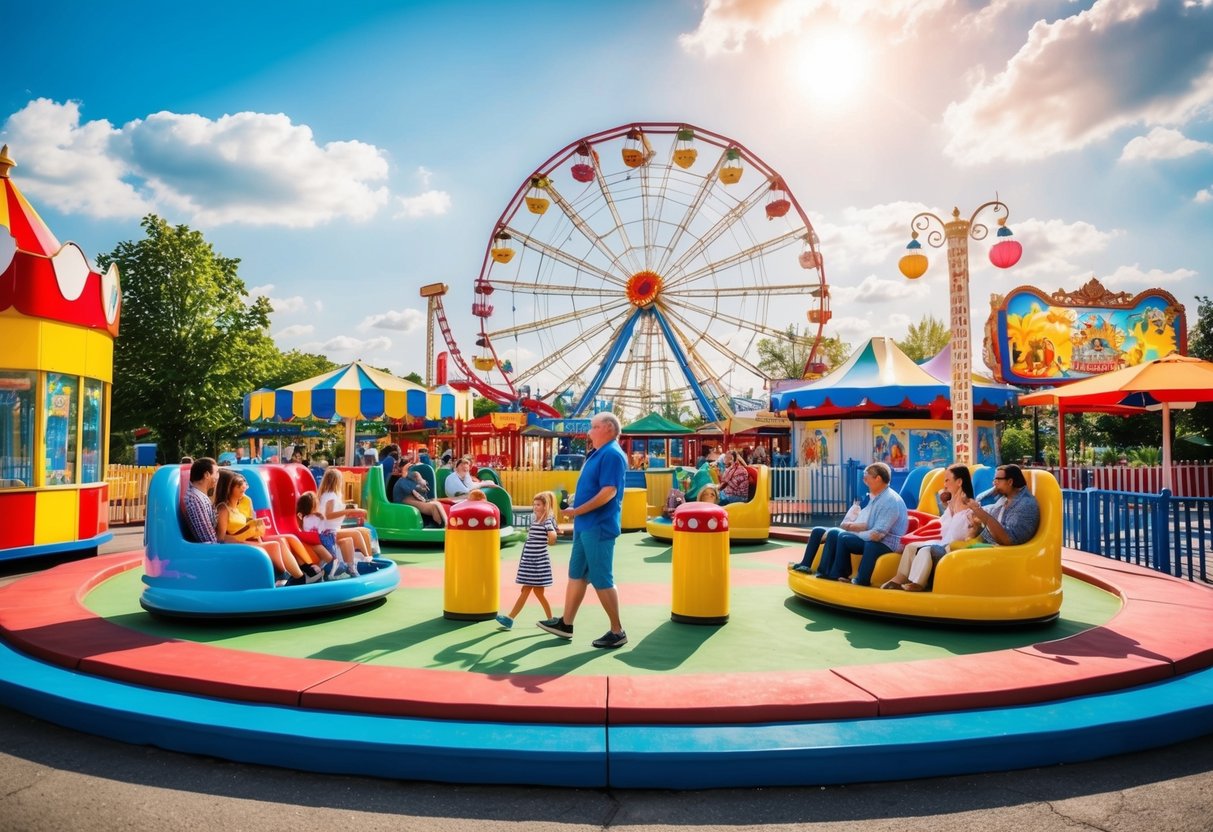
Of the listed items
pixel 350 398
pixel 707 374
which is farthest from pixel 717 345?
pixel 350 398

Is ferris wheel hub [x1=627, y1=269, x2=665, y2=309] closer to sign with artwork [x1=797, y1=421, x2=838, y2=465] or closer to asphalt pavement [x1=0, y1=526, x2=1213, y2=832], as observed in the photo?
sign with artwork [x1=797, y1=421, x2=838, y2=465]

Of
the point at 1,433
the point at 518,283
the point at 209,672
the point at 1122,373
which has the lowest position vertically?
the point at 209,672

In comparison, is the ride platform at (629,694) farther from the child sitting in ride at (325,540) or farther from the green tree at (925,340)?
the green tree at (925,340)

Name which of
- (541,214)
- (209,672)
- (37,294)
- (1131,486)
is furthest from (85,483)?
(541,214)

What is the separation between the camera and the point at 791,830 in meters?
2.87

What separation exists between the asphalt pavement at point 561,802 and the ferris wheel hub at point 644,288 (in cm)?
2651

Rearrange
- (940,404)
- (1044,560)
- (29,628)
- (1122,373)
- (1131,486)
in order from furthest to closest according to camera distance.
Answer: (940,404) → (1131,486) → (1122,373) → (1044,560) → (29,628)

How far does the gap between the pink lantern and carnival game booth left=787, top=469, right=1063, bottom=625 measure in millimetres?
4694

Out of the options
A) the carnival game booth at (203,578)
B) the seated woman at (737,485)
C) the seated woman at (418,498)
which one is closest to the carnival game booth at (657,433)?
the seated woman at (737,485)

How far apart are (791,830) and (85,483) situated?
9.46 meters

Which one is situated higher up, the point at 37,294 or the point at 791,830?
the point at 37,294

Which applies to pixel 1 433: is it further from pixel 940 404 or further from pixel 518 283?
pixel 518 283

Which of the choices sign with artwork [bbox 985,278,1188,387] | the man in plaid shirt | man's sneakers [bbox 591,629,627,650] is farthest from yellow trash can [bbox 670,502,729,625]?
sign with artwork [bbox 985,278,1188,387]

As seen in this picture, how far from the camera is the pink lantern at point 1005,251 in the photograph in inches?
364
